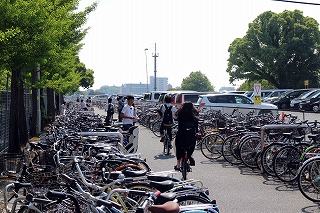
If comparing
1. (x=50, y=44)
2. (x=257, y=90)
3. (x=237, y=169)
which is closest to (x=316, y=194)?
(x=237, y=169)

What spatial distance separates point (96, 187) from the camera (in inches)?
193

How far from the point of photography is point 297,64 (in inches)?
2229

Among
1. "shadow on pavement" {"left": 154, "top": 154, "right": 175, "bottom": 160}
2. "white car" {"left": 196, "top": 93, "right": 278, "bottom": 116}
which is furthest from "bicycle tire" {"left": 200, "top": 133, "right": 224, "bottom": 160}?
"white car" {"left": 196, "top": 93, "right": 278, "bottom": 116}

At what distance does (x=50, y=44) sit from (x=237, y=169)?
5263 millimetres

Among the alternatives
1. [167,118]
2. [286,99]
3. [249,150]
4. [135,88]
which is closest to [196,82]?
[135,88]

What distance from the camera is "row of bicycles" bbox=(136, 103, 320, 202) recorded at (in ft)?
25.8

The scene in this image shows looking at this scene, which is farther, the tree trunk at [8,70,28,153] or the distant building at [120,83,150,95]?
the distant building at [120,83,150,95]

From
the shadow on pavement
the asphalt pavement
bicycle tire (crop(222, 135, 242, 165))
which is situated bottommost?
the shadow on pavement

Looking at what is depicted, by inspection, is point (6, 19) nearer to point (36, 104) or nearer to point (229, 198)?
point (229, 198)

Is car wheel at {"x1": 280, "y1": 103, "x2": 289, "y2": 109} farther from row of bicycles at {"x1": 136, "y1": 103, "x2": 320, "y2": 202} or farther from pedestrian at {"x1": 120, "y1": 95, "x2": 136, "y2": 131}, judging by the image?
pedestrian at {"x1": 120, "y1": 95, "x2": 136, "y2": 131}

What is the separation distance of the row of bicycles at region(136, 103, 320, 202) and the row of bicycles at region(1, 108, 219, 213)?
2859 millimetres

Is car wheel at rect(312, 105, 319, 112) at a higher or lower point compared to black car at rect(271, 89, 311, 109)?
lower

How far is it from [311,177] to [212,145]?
16.4ft

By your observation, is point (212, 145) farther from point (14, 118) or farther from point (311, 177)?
point (14, 118)
